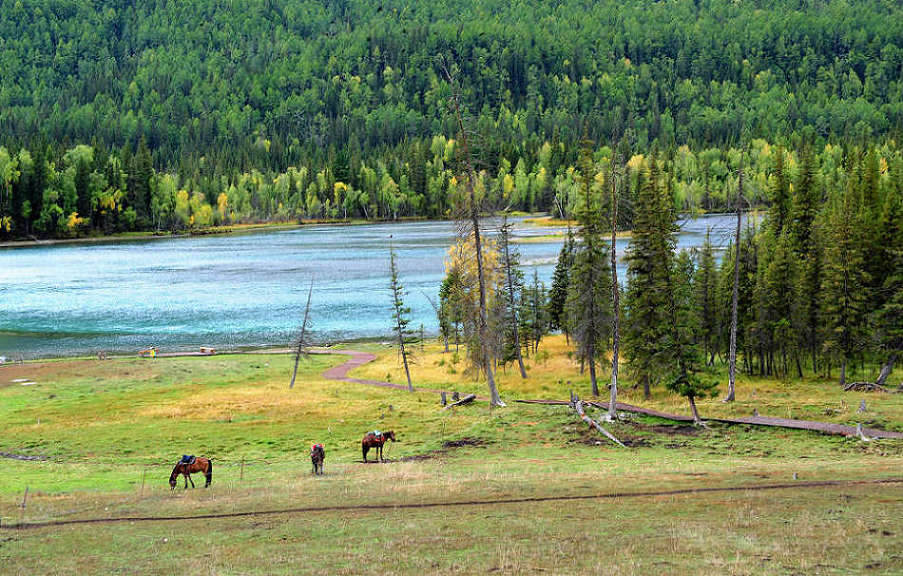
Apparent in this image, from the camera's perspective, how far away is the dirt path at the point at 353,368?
184ft

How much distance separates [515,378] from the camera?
6128 cm

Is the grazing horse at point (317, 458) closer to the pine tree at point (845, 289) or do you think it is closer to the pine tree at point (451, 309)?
the pine tree at point (451, 309)

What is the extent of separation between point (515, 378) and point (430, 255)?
276 ft

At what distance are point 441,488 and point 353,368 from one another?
42898mm

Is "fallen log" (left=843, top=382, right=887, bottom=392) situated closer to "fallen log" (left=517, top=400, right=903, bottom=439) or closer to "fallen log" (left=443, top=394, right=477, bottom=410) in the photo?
"fallen log" (left=517, top=400, right=903, bottom=439)

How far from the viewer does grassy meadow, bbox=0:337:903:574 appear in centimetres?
1611

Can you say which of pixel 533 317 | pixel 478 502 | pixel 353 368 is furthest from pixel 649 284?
pixel 478 502

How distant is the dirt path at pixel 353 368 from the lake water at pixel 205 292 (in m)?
9.15

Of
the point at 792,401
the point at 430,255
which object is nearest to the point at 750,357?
the point at 792,401

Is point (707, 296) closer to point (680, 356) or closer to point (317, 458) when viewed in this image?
point (680, 356)

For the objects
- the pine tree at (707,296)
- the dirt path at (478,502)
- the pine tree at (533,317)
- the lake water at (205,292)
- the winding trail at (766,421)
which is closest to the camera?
the dirt path at (478,502)

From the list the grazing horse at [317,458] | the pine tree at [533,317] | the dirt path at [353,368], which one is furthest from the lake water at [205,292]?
the grazing horse at [317,458]

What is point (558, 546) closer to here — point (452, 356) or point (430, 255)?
point (452, 356)

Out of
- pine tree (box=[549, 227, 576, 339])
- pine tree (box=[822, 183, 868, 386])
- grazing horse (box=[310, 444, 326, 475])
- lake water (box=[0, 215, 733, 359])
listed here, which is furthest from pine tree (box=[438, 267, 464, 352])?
grazing horse (box=[310, 444, 326, 475])
